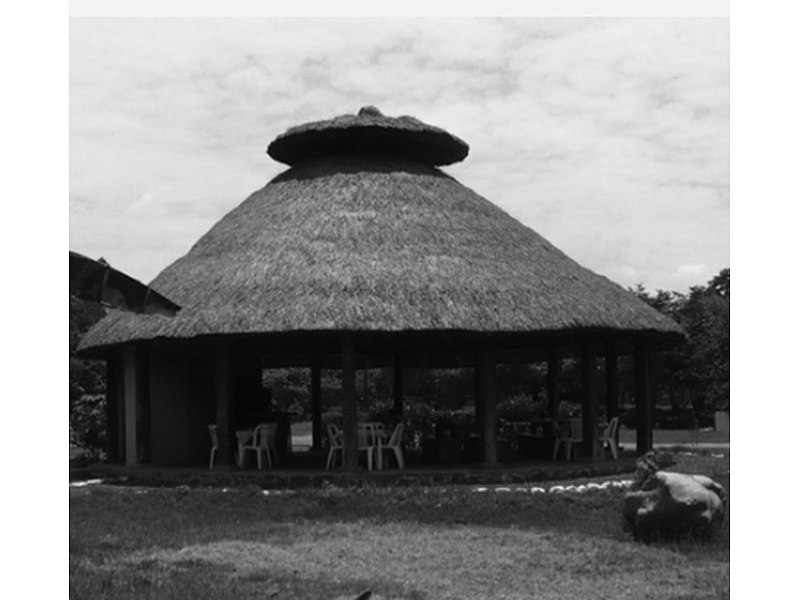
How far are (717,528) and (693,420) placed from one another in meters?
24.9

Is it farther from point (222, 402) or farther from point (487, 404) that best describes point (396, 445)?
point (222, 402)

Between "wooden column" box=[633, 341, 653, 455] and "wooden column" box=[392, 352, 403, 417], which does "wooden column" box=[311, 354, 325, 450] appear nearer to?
"wooden column" box=[392, 352, 403, 417]

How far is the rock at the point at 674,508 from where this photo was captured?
27.3ft

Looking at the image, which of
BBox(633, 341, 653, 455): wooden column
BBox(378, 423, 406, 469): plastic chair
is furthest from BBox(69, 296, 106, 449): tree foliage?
BBox(633, 341, 653, 455): wooden column

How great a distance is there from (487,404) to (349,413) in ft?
5.82

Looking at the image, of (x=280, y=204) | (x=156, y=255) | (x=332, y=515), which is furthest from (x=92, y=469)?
(x=332, y=515)

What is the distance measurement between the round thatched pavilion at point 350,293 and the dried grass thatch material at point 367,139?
1.3 inches

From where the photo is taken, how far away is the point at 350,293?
1236cm

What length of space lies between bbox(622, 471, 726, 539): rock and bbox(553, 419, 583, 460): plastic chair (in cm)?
559

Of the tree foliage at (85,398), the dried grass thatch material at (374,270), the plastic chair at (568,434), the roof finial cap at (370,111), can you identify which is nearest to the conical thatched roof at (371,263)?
the dried grass thatch material at (374,270)

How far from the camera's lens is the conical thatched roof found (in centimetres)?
1230

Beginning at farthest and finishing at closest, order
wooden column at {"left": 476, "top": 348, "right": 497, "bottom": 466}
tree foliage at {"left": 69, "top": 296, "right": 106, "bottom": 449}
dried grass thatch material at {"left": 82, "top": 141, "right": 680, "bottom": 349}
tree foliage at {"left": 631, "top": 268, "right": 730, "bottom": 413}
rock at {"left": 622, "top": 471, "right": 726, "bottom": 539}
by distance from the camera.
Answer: tree foliage at {"left": 631, "top": 268, "right": 730, "bottom": 413} → tree foliage at {"left": 69, "top": 296, "right": 106, "bottom": 449} → wooden column at {"left": 476, "top": 348, "right": 497, "bottom": 466} → dried grass thatch material at {"left": 82, "top": 141, "right": 680, "bottom": 349} → rock at {"left": 622, "top": 471, "right": 726, "bottom": 539}

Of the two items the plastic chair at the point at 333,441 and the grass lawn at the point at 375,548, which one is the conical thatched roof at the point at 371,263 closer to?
the plastic chair at the point at 333,441

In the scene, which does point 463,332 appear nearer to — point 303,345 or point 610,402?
point 610,402
